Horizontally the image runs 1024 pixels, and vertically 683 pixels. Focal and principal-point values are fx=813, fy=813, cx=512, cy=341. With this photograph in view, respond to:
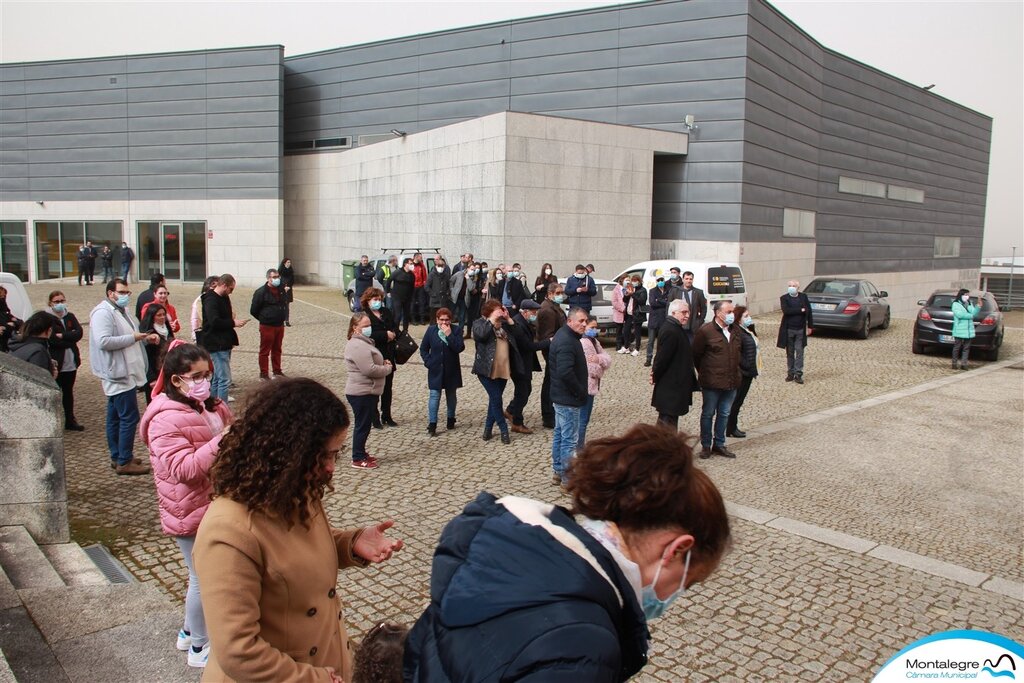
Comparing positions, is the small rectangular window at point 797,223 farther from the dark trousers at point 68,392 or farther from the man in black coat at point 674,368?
the dark trousers at point 68,392

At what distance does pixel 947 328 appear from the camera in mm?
18219

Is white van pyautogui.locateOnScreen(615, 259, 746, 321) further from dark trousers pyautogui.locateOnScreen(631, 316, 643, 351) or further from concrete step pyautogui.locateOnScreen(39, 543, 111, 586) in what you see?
concrete step pyautogui.locateOnScreen(39, 543, 111, 586)

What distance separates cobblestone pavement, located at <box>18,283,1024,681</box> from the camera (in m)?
5.12

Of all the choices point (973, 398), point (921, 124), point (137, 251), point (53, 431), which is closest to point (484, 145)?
point (973, 398)

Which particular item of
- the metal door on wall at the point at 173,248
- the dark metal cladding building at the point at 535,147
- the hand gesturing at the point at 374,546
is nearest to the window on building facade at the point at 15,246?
the dark metal cladding building at the point at 535,147

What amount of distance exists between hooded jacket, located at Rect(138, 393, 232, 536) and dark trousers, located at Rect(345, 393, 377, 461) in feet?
13.5

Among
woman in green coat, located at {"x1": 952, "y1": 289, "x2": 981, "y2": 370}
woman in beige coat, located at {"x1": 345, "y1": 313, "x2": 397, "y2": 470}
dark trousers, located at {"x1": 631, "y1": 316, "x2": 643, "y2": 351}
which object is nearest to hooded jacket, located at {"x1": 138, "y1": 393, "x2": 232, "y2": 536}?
woman in beige coat, located at {"x1": 345, "y1": 313, "x2": 397, "y2": 470}

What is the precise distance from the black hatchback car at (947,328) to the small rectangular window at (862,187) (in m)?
17.4

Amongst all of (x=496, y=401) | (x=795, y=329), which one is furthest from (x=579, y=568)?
(x=795, y=329)

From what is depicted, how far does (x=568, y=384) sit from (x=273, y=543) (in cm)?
585

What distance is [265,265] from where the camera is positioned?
3675cm

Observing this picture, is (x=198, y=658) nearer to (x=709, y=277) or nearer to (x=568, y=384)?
(x=568, y=384)

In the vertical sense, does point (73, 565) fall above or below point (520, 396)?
below

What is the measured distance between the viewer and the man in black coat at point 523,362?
1016 cm
